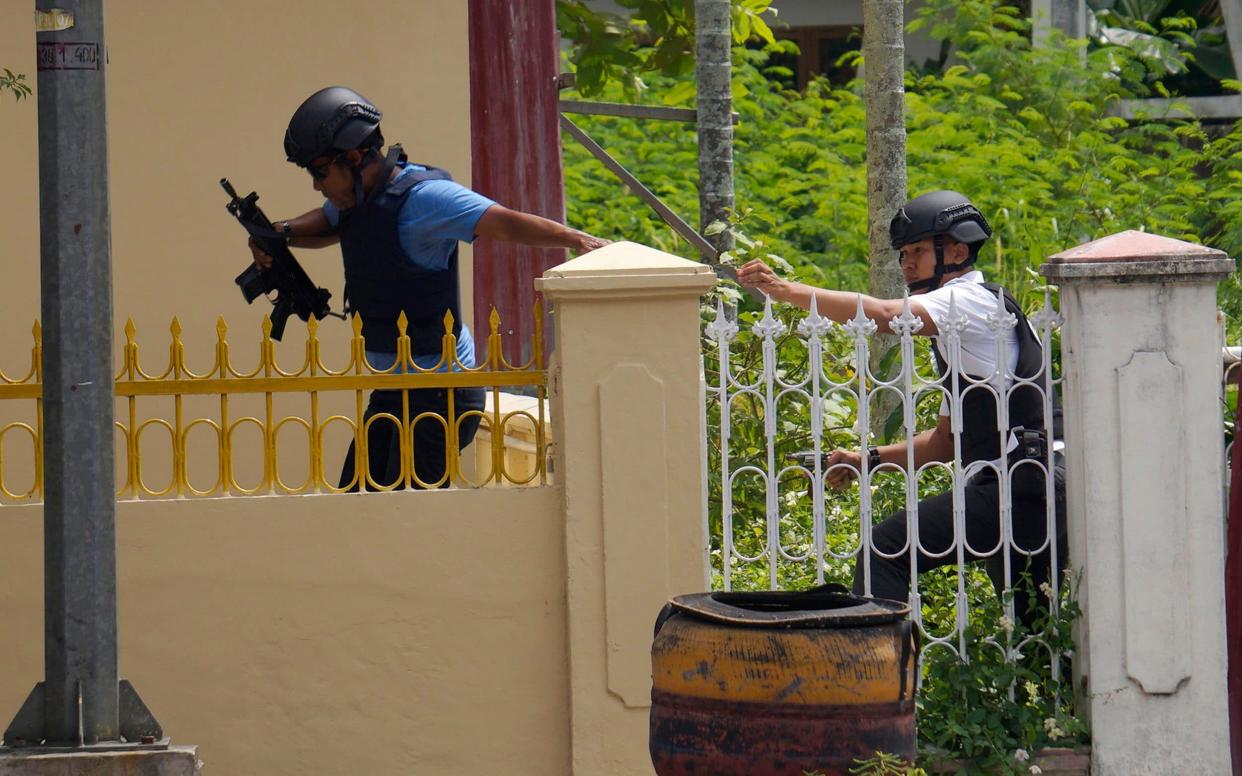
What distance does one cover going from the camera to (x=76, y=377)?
4.15 metres

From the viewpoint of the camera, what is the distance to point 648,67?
34.2 feet

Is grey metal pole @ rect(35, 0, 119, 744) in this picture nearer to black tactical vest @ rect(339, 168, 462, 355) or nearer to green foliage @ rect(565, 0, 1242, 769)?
black tactical vest @ rect(339, 168, 462, 355)

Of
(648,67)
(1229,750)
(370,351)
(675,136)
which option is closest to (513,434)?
(370,351)

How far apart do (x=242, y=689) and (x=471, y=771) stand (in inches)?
28.0

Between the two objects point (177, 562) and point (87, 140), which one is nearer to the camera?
point (87, 140)

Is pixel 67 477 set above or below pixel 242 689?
above

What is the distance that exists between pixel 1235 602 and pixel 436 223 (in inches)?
103

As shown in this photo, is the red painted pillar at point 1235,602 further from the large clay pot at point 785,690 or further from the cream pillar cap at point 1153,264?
the large clay pot at point 785,690

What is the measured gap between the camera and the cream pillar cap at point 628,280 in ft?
16.2

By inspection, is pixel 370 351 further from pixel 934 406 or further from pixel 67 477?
pixel 934 406

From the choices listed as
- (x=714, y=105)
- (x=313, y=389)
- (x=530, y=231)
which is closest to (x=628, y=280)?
(x=530, y=231)

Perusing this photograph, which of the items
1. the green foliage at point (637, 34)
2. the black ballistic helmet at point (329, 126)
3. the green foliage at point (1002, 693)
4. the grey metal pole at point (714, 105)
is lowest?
the green foliage at point (1002, 693)

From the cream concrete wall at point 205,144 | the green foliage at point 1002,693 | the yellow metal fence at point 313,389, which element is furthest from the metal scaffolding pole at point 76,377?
the cream concrete wall at point 205,144

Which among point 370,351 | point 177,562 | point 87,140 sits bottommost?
point 177,562
